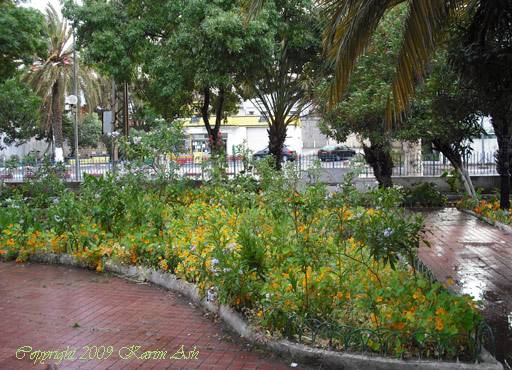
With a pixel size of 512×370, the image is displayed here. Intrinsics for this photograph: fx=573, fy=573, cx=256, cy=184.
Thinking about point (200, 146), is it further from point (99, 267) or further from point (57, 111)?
point (99, 267)

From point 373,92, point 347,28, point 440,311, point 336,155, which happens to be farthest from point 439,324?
point 336,155

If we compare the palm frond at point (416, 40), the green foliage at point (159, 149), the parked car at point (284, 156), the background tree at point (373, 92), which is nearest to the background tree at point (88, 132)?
the parked car at point (284, 156)

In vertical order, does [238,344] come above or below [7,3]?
below

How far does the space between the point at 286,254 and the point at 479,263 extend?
3.62 m

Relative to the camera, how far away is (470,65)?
5.69 metres

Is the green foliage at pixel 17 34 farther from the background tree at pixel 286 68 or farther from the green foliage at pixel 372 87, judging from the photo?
the green foliage at pixel 372 87

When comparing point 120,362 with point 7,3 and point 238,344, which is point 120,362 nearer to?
point 238,344

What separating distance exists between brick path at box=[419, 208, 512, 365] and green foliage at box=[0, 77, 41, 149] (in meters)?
16.6

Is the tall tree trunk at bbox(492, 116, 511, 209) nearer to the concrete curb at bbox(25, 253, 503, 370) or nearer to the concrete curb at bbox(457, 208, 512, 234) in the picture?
the concrete curb at bbox(457, 208, 512, 234)

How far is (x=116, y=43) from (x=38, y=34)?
3.20 m

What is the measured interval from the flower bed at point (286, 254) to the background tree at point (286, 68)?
23.1ft

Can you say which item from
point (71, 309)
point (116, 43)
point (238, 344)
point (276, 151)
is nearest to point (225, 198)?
point (71, 309)

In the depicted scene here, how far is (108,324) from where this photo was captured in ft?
18.9

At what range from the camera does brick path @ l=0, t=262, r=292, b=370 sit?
15.6 ft
